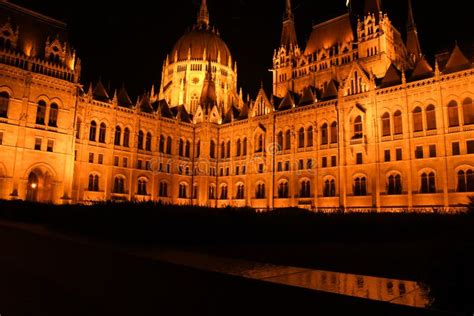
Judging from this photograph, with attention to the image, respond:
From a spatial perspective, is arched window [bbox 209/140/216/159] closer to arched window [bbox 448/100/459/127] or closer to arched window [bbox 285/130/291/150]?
arched window [bbox 285/130/291/150]

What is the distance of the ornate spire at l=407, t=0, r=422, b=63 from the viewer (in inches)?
2817

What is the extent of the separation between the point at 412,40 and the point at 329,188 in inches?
1615

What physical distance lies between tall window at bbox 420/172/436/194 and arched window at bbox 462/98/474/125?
22.0 ft

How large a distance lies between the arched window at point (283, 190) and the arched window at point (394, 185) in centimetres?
1477

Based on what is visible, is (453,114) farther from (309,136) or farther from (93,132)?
(93,132)

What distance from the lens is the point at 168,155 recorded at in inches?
2406

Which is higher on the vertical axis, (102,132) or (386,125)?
(102,132)

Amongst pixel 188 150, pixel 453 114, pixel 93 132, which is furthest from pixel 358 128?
pixel 93 132

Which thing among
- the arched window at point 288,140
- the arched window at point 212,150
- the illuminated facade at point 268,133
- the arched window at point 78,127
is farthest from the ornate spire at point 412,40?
the arched window at point 78,127

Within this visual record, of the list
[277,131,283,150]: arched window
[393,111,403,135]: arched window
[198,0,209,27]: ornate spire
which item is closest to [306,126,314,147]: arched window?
[277,131,283,150]: arched window

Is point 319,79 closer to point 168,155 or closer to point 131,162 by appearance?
point 168,155

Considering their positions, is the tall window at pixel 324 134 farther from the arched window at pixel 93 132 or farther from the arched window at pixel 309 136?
the arched window at pixel 93 132

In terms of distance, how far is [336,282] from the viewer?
5.70 metres

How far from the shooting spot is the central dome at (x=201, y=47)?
80.2 m
